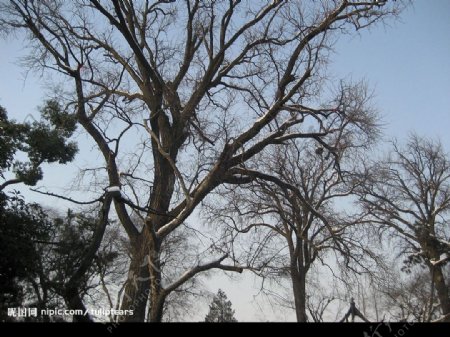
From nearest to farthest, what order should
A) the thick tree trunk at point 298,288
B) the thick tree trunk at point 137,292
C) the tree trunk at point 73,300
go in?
the tree trunk at point 73,300, the thick tree trunk at point 137,292, the thick tree trunk at point 298,288

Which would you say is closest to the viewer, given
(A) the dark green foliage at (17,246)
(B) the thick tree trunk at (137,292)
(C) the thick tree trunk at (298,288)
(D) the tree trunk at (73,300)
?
(D) the tree trunk at (73,300)

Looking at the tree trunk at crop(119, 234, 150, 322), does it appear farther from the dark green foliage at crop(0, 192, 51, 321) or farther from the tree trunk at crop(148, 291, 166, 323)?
the dark green foliage at crop(0, 192, 51, 321)

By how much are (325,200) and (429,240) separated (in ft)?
16.0

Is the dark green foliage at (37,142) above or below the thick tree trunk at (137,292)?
above

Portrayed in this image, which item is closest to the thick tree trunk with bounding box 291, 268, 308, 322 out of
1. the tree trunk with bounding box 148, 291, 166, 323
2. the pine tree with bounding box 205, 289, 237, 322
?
the pine tree with bounding box 205, 289, 237, 322

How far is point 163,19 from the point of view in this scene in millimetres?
13398

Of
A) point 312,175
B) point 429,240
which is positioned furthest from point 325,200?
point 429,240

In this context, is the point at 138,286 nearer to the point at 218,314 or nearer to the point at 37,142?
the point at 37,142

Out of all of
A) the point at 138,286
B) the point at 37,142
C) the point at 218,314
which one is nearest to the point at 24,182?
the point at 37,142

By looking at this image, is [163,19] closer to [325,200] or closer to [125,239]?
[125,239]

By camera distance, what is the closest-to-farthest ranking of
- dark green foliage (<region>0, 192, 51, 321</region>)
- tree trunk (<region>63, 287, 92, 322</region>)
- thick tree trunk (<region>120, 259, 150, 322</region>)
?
tree trunk (<region>63, 287, 92, 322</region>), dark green foliage (<region>0, 192, 51, 321</region>), thick tree trunk (<region>120, 259, 150, 322</region>)

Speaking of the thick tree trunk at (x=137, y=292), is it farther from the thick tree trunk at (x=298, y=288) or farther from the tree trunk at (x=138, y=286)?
the thick tree trunk at (x=298, y=288)

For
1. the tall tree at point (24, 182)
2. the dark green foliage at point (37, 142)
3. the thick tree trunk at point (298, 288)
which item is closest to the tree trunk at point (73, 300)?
the tall tree at point (24, 182)

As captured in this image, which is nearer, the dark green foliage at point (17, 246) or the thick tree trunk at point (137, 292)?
the dark green foliage at point (17, 246)
